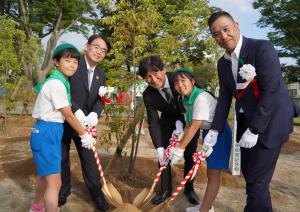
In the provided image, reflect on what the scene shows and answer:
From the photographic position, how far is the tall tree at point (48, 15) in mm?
24984

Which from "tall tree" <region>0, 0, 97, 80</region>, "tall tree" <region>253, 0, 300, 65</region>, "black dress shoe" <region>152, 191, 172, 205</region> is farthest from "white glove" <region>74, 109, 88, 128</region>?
"tall tree" <region>0, 0, 97, 80</region>

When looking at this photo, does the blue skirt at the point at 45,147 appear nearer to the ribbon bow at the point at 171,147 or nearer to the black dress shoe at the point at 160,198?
the ribbon bow at the point at 171,147

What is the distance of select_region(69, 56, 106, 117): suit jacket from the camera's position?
3717 mm

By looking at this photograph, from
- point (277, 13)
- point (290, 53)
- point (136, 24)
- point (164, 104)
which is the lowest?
point (164, 104)

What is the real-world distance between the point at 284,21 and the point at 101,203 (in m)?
19.9

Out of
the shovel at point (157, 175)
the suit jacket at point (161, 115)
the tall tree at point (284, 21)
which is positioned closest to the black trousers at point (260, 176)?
the shovel at point (157, 175)

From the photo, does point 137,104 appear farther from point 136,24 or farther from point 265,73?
point 265,73

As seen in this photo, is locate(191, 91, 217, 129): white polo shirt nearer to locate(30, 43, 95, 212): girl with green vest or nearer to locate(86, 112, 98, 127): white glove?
locate(86, 112, 98, 127): white glove

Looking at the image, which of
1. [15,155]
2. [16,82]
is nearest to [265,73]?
[15,155]

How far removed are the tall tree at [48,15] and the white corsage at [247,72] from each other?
2282cm

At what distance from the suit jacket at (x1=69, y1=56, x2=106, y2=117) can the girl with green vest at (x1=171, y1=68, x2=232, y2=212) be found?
93 centimetres

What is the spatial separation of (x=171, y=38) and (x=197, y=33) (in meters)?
0.45

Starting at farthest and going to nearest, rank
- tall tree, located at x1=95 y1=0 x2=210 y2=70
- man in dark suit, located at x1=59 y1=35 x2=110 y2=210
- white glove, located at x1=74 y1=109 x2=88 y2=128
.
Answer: tall tree, located at x1=95 y1=0 x2=210 y2=70
man in dark suit, located at x1=59 y1=35 x2=110 y2=210
white glove, located at x1=74 y1=109 x2=88 y2=128

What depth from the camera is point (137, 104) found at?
16.8 ft
